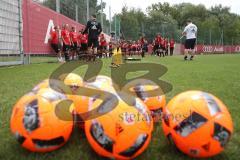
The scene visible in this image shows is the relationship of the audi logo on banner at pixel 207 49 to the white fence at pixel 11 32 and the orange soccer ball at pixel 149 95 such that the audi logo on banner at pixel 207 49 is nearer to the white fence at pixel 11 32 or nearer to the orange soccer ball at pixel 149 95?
the white fence at pixel 11 32

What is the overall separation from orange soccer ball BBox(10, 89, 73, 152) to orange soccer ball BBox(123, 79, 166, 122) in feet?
3.05

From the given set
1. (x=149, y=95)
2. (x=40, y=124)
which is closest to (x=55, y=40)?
(x=149, y=95)

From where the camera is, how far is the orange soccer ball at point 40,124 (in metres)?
3.18

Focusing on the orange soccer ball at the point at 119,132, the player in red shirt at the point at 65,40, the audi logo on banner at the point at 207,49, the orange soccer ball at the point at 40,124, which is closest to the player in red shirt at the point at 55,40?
the player in red shirt at the point at 65,40

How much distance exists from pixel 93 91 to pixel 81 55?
1740 centimetres

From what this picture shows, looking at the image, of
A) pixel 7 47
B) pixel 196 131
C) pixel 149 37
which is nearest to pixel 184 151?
pixel 196 131

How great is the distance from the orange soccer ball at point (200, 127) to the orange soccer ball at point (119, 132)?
271 mm

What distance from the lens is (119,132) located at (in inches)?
116

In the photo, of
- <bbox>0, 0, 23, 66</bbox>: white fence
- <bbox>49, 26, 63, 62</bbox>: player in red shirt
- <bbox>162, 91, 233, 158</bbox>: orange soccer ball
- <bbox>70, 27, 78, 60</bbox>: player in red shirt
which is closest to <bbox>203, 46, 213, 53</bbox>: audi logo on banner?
<bbox>70, 27, 78, 60</bbox>: player in red shirt

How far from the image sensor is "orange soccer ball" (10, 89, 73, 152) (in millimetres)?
3176

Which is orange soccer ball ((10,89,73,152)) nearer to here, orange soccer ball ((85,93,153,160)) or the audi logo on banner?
orange soccer ball ((85,93,153,160))

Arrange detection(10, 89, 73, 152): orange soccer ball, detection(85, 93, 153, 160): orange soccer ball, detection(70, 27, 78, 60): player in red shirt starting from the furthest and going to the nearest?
detection(70, 27, 78, 60): player in red shirt, detection(10, 89, 73, 152): orange soccer ball, detection(85, 93, 153, 160): orange soccer ball

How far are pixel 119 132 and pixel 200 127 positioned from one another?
0.68 meters

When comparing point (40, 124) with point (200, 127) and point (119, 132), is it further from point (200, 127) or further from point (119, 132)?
point (200, 127)
